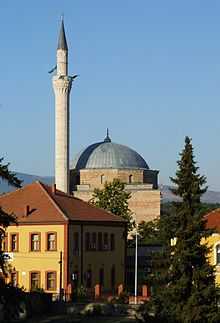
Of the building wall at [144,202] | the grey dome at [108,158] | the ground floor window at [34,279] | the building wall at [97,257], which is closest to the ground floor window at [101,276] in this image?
the building wall at [97,257]

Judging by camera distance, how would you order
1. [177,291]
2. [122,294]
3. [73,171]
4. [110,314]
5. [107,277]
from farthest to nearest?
[73,171] < [107,277] < [122,294] < [110,314] < [177,291]

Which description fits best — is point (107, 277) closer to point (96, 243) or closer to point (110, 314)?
point (96, 243)

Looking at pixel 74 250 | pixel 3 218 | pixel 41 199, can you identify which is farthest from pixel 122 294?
pixel 3 218

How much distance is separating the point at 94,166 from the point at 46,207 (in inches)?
2304

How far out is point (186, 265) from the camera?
111 ft

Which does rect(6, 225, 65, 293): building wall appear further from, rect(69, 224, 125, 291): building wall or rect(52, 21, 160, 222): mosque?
rect(52, 21, 160, 222): mosque

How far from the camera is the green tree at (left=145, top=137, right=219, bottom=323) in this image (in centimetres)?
3347

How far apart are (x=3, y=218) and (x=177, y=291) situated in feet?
27.5

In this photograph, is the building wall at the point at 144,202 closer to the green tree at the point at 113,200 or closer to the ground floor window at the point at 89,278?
the green tree at the point at 113,200

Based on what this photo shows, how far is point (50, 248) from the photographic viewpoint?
56.3 meters

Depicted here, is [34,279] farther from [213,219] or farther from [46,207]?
[213,219]

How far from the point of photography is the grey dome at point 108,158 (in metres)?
116

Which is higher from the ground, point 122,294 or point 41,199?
point 41,199

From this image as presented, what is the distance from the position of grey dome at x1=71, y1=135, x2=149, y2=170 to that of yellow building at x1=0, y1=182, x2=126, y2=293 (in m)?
54.8
